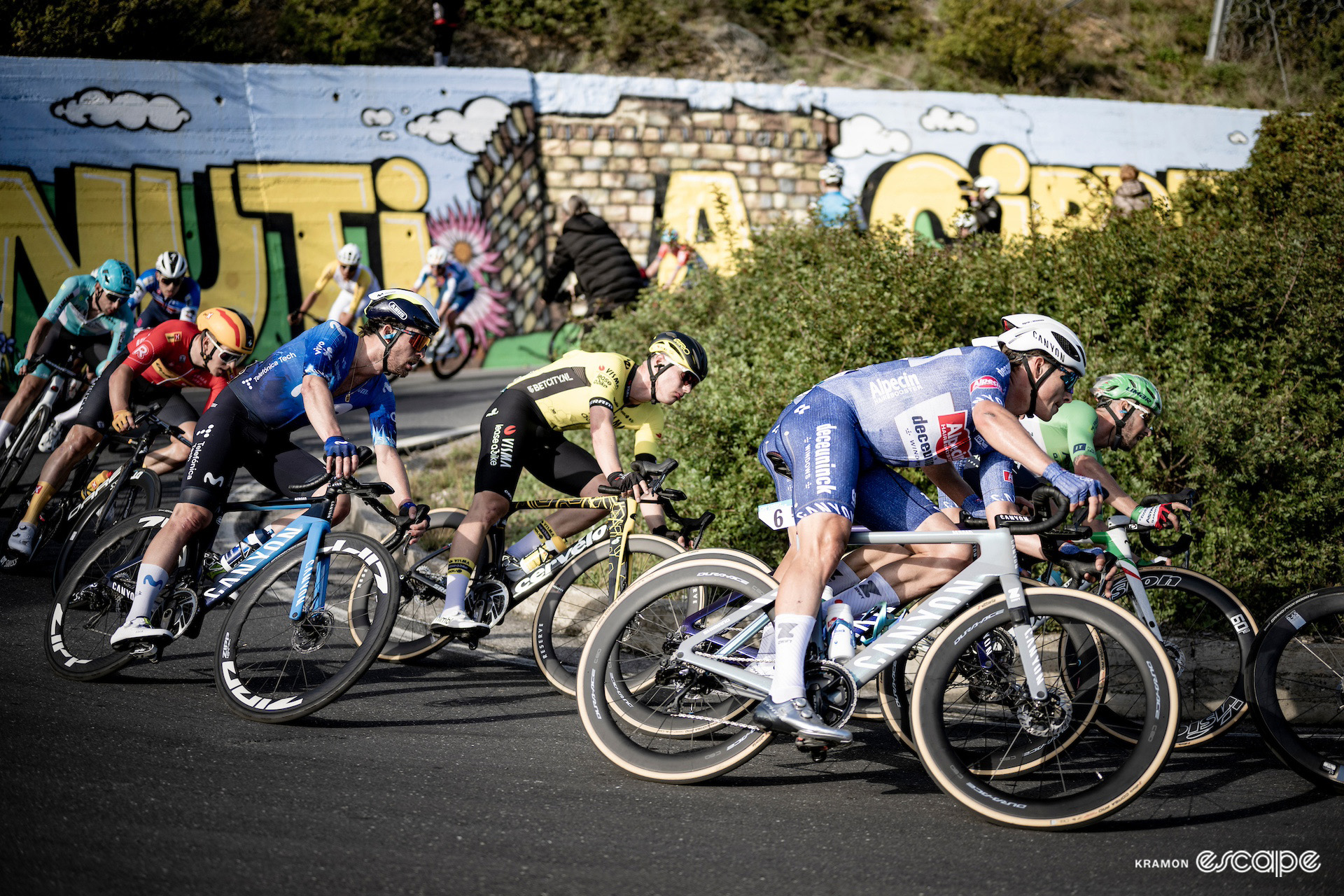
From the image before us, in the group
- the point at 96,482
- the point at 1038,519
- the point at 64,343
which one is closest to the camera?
the point at 1038,519

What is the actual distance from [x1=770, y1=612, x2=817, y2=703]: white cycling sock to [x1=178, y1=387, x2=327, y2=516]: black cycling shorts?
2557 millimetres

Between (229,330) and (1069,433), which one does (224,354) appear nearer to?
(229,330)

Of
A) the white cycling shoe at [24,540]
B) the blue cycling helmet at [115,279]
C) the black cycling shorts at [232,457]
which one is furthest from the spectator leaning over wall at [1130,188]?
the white cycling shoe at [24,540]

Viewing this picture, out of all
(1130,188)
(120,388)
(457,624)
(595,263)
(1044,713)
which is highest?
(1130,188)

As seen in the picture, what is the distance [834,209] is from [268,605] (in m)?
7.23

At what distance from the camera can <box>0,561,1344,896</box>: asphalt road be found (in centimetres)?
335

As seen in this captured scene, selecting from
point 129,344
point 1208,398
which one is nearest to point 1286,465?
point 1208,398

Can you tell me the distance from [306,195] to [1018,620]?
629 inches

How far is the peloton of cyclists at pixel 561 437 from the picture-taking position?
18.5ft

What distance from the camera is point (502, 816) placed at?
383 cm

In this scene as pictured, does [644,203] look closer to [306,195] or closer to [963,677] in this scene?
[306,195]

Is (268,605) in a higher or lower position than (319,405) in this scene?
lower

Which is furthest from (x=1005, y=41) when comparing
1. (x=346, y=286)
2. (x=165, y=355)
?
(x=165, y=355)

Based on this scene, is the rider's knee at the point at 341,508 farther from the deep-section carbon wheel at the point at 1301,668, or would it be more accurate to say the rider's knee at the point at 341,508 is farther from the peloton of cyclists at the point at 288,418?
the deep-section carbon wheel at the point at 1301,668
